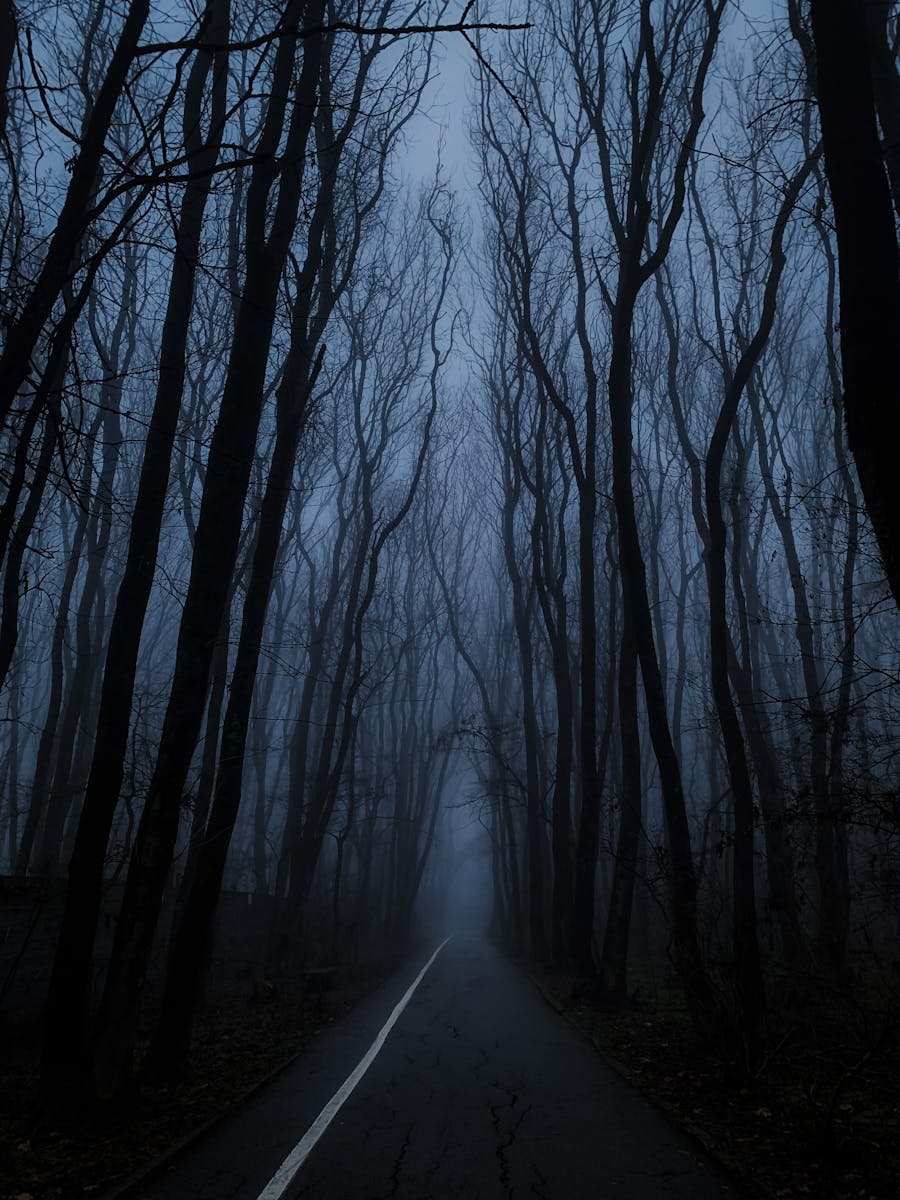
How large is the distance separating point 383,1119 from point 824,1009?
5.41m

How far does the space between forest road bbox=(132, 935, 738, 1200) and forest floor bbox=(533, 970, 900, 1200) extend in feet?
0.94

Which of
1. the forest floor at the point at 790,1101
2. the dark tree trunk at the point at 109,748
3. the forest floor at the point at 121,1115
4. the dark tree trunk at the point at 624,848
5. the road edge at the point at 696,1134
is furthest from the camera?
the dark tree trunk at the point at 624,848

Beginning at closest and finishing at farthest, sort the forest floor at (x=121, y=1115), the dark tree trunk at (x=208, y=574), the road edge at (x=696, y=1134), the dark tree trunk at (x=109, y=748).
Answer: the road edge at (x=696, y=1134) < the forest floor at (x=121, y=1115) < the dark tree trunk at (x=109, y=748) < the dark tree trunk at (x=208, y=574)

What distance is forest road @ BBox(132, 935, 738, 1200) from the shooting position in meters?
4.48

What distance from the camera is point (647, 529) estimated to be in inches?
992

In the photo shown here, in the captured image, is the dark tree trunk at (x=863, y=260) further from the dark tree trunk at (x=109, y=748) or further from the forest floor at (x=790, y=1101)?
the dark tree trunk at (x=109, y=748)

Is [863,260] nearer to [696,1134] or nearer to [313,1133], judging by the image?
[696,1134]

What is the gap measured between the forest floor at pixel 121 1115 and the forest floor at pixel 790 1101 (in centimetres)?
346

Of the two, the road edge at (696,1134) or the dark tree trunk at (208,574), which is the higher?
the dark tree trunk at (208,574)

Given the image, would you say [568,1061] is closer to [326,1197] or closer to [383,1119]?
→ [383,1119]

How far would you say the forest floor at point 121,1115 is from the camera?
4.76m

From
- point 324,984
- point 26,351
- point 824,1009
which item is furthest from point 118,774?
point 324,984

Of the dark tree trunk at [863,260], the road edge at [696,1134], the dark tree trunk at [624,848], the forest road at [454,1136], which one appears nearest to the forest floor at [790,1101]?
the road edge at [696,1134]

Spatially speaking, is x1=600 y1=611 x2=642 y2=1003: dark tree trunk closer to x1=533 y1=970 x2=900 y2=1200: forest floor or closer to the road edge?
x1=533 y1=970 x2=900 y2=1200: forest floor
